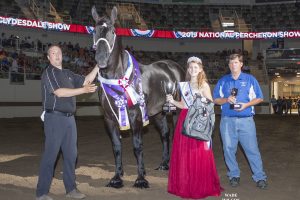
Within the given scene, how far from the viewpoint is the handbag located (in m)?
5.59

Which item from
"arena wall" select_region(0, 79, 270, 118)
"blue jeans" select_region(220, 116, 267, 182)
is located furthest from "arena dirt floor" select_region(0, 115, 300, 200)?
"arena wall" select_region(0, 79, 270, 118)

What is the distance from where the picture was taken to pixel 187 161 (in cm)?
564

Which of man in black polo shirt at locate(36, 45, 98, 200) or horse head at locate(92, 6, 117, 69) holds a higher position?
horse head at locate(92, 6, 117, 69)

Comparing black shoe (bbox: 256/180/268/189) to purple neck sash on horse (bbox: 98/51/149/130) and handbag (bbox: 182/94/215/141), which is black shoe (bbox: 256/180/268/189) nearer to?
handbag (bbox: 182/94/215/141)

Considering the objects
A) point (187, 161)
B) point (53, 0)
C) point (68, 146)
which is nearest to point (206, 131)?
point (187, 161)

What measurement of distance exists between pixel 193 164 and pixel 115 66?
1970mm

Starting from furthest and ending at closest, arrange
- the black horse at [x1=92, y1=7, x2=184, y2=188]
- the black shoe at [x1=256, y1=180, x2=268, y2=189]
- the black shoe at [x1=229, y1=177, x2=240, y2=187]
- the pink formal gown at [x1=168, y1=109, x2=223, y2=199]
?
the black shoe at [x1=229, y1=177, x2=240, y2=187]
the black shoe at [x1=256, y1=180, x2=268, y2=189]
the black horse at [x1=92, y1=7, x2=184, y2=188]
the pink formal gown at [x1=168, y1=109, x2=223, y2=199]

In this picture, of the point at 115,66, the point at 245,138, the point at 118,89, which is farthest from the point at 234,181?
the point at 115,66

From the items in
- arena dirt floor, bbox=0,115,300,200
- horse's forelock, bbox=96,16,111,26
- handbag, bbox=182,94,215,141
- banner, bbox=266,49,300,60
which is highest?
banner, bbox=266,49,300,60

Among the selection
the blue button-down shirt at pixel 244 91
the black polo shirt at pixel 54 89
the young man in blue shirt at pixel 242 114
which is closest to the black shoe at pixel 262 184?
the young man in blue shirt at pixel 242 114

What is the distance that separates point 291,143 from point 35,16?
22.9 m

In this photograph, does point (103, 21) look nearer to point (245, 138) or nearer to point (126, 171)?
point (245, 138)

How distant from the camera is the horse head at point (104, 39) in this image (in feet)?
19.0

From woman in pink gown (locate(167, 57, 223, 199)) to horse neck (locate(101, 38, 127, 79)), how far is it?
102 centimetres
